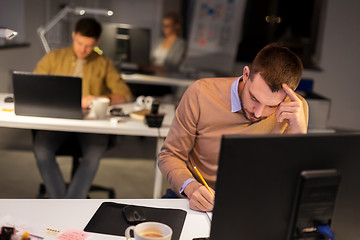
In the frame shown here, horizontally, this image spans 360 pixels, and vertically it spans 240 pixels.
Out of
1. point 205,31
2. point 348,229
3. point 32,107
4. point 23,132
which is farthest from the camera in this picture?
point 205,31

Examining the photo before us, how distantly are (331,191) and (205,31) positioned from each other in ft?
14.6

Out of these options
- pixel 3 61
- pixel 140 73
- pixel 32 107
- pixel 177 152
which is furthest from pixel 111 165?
pixel 177 152

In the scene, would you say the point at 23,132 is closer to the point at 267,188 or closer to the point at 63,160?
the point at 63,160

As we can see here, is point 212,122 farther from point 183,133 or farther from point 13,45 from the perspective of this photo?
point 13,45

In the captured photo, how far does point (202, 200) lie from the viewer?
1.28 meters

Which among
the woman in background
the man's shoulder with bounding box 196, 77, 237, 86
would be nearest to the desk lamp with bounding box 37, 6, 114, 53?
the woman in background

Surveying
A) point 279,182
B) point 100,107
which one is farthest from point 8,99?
point 279,182

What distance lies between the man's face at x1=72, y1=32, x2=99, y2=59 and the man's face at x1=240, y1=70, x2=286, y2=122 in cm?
145

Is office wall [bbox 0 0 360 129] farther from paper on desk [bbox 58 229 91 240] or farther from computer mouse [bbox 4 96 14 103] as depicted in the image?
paper on desk [bbox 58 229 91 240]

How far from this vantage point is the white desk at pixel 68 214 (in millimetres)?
1147

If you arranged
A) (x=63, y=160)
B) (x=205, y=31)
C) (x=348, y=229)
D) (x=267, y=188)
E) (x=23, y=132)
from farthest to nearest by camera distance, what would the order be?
(x=205, y=31) → (x=23, y=132) → (x=63, y=160) → (x=348, y=229) → (x=267, y=188)

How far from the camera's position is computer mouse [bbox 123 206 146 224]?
3.83ft

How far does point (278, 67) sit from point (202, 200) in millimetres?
492

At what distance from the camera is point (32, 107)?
217 cm
